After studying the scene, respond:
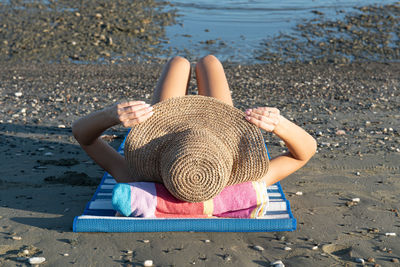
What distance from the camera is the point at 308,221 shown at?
169 inches

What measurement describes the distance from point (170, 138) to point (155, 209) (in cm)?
55

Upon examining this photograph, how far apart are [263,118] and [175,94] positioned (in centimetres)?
145

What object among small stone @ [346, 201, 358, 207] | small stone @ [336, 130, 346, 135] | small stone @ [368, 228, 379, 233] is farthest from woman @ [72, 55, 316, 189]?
small stone @ [336, 130, 346, 135]

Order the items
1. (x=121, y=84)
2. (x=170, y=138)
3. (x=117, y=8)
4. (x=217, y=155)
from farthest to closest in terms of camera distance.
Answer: (x=117, y=8)
(x=121, y=84)
(x=170, y=138)
(x=217, y=155)

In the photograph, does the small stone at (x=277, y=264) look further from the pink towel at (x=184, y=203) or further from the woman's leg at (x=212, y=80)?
the woman's leg at (x=212, y=80)

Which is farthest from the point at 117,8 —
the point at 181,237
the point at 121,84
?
the point at 181,237

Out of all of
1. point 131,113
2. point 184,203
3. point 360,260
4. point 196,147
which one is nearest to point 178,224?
point 184,203

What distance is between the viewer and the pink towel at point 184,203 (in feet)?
12.6

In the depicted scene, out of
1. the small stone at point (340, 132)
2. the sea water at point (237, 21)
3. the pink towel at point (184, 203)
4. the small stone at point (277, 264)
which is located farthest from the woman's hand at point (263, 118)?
the sea water at point (237, 21)

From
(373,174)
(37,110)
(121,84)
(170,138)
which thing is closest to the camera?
(170,138)

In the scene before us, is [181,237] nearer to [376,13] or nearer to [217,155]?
[217,155]

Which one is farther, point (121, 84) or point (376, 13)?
point (376, 13)

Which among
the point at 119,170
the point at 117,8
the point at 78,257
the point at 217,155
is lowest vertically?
the point at 78,257

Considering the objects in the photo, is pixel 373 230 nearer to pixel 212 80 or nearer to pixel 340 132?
pixel 212 80
